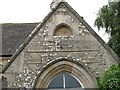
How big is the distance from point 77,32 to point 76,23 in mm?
481

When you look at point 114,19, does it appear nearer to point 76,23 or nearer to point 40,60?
point 76,23

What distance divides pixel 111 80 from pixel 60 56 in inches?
110

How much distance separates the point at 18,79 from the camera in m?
15.2

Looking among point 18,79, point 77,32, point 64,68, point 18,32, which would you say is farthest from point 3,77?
point 18,32

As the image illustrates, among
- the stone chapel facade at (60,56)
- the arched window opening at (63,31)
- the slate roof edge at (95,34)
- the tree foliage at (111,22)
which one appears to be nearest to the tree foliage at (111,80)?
the stone chapel facade at (60,56)

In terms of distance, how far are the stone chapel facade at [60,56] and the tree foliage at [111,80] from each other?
51 cm

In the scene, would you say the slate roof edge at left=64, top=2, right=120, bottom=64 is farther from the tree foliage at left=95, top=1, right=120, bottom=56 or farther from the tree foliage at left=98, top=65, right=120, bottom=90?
the tree foliage at left=95, top=1, right=120, bottom=56

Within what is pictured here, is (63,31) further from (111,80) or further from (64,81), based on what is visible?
(111,80)

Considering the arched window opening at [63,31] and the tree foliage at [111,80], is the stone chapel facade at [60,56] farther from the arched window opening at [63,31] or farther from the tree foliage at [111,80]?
the tree foliage at [111,80]

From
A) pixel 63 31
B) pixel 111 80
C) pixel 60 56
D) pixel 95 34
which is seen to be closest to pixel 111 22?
pixel 95 34

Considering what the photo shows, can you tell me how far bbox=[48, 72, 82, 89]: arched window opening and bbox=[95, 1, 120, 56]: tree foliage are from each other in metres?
5.98

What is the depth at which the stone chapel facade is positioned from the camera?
15.3 meters

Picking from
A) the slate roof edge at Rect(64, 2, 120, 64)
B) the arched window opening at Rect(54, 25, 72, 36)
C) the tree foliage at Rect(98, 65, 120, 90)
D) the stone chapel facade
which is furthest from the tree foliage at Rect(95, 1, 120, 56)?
the tree foliage at Rect(98, 65, 120, 90)

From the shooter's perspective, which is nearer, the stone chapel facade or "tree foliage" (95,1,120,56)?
the stone chapel facade
